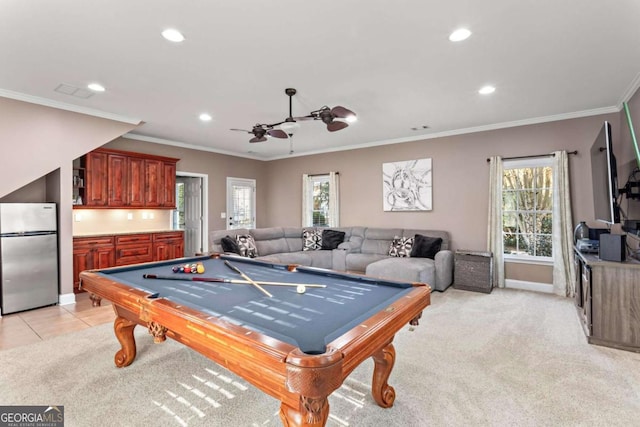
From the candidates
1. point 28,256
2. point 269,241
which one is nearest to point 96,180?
point 28,256

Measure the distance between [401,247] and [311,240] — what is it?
1.85 m

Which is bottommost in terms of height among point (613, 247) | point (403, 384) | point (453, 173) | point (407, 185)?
point (403, 384)

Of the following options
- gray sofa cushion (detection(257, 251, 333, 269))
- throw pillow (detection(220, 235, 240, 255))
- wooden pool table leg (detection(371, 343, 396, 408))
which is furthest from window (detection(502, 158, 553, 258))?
throw pillow (detection(220, 235, 240, 255))

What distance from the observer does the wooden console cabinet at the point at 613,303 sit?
2.74m

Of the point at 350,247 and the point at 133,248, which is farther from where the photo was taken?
the point at 350,247

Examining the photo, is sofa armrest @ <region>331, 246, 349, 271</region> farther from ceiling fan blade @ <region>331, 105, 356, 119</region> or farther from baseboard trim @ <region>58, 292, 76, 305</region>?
baseboard trim @ <region>58, 292, 76, 305</region>

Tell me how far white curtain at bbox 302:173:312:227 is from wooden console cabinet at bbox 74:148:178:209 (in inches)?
111

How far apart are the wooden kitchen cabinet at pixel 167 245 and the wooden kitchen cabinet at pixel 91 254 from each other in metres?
0.68

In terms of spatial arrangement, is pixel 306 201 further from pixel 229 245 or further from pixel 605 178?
pixel 605 178

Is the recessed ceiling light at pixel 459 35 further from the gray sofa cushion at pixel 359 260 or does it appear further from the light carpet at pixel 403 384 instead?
the gray sofa cushion at pixel 359 260

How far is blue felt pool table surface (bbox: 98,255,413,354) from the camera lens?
4.63 feet

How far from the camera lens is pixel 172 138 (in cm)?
590

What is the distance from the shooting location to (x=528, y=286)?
188 inches

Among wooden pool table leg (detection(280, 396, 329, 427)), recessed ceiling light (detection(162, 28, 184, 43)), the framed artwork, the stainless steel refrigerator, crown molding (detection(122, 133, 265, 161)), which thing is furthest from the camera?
the framed artwork
